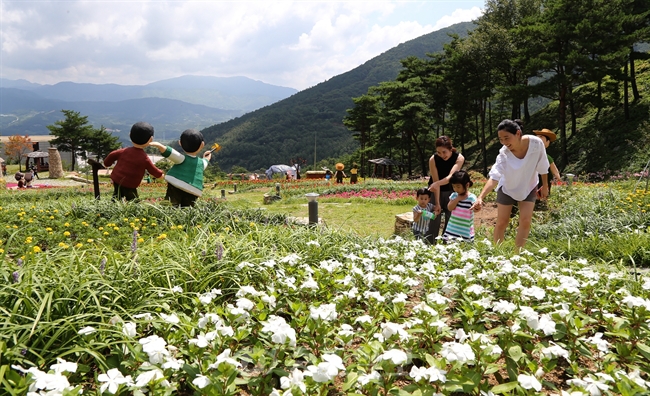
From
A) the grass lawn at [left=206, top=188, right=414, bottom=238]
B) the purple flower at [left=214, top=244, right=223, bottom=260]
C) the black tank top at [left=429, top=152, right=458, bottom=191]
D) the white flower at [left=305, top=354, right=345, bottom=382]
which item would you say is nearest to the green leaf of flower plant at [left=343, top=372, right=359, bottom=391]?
the white flower at [left=305, top=354, right=345, bottom=382]

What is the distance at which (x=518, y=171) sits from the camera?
447 cm

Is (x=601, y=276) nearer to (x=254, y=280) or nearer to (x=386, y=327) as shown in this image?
(x=386, y=327)

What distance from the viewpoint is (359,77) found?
5861 inches

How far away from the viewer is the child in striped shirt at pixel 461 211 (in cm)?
473

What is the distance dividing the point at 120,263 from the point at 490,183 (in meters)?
4.06

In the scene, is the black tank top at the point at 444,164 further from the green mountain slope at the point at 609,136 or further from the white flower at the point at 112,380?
the green mountain slope at the point at 609,136

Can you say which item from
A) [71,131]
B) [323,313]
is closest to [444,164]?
[323,313]

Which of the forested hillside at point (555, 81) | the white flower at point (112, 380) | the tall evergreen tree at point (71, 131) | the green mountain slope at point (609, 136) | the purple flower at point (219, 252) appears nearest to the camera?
the white flower at point (112, 380)

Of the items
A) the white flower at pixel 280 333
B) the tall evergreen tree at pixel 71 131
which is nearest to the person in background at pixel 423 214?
the white flower at pixel 280 333

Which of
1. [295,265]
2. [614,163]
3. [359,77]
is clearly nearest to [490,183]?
[295,265]

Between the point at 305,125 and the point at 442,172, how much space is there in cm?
10504

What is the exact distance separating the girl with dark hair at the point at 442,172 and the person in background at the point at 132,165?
4.92 meters

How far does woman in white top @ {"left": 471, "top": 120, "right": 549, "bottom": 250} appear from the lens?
434cm

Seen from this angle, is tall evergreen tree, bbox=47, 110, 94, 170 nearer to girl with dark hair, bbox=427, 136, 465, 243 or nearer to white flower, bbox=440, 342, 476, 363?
girl with dark hair, bbox=427, 136, 465, 243
